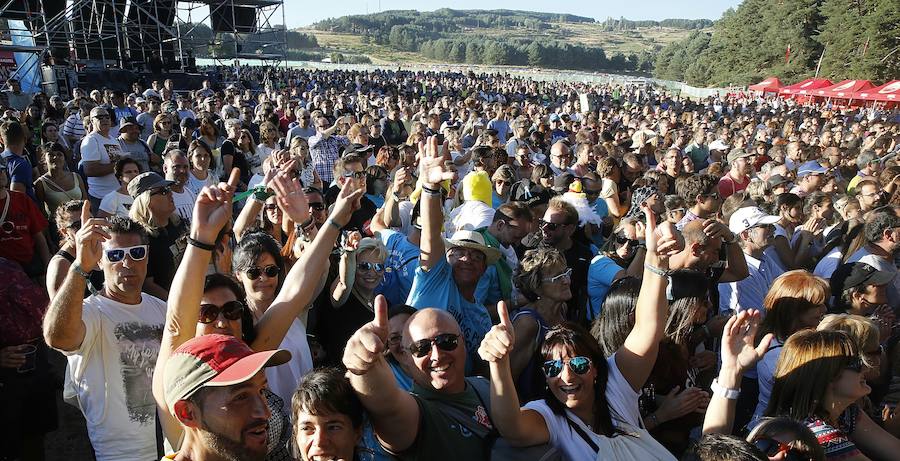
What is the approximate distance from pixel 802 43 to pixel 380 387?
57.1 metres

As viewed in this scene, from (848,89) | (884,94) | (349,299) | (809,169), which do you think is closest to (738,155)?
(809,169)

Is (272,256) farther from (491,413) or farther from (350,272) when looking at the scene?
(491,413)

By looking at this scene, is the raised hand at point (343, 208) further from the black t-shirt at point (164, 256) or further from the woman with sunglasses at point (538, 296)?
the black t-shirt at point (164, 256)

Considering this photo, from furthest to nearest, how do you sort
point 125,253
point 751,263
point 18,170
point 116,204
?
point 18,170
point 116,204
point 751,263
point 125,253

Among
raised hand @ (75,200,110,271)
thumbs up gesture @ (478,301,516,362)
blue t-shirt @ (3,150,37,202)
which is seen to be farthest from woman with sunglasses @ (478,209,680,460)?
blue t-shirt @ (3,150,37,202)

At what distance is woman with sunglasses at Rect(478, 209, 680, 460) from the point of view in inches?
74.7

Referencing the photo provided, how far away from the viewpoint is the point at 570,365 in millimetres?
2232

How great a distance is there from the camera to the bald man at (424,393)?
66.6 inches

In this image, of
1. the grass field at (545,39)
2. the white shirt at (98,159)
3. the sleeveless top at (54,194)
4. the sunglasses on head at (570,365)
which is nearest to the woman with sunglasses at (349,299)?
the sunglasses on head at (570,365)

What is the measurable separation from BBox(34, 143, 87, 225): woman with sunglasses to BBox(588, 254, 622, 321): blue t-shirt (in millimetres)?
4642

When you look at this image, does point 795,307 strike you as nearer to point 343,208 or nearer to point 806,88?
point 343,208

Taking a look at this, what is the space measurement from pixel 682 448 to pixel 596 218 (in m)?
2.82

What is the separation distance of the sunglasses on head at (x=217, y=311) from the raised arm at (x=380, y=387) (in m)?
0.71

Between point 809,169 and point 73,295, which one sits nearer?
point 73,295
